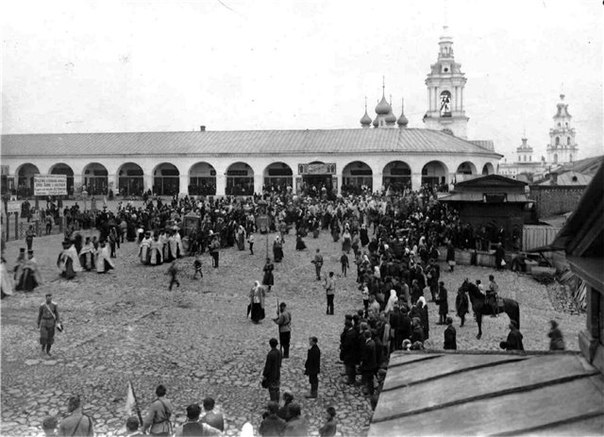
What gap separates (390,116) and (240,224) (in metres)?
43.4

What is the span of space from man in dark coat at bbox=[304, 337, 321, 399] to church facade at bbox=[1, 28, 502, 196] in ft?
111

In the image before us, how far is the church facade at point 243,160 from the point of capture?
45.4 metres

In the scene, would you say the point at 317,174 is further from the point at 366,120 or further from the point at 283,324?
the point at 283,324

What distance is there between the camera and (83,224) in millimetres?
28125

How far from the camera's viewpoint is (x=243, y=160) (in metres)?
47.2

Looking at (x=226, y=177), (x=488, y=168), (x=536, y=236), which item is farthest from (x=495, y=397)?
(x=488, y=168)

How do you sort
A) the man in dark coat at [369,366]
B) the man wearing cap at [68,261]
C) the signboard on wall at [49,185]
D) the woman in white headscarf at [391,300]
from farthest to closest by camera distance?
the signboard on wall at [49,185], the man wearing cap at [68,261], the woman in white headscarf at [391,300], the man in dark coat at [369,366]

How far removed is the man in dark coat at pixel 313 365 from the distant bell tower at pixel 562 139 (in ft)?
406

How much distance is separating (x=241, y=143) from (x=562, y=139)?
9558cm

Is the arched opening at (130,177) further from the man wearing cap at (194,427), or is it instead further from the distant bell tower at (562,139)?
the distant bell tower at (562,139)

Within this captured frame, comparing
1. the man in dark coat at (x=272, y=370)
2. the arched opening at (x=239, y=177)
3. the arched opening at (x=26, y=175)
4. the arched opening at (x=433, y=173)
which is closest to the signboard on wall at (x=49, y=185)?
the arched opening at (x=239, y=177)

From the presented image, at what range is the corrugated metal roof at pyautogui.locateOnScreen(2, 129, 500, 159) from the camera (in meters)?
46.2

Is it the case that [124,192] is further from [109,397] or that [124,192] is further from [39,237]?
[109,397]

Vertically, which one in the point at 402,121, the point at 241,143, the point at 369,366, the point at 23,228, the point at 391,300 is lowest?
the point at 369,366
